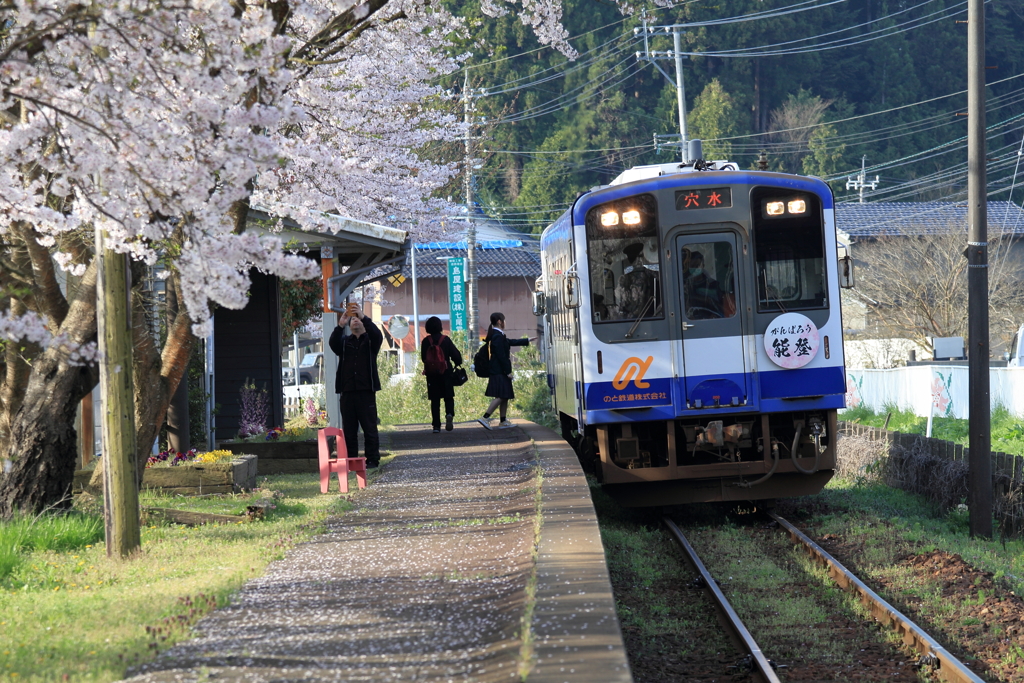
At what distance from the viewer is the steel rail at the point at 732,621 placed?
21.0 feet

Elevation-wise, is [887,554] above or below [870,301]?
below

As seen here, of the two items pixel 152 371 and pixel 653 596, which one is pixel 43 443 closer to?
pixel 152 371

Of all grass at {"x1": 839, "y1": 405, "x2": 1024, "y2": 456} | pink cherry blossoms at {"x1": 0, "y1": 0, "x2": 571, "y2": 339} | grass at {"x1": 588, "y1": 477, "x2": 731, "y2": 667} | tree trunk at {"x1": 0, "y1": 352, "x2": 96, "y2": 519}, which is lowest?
grass at {"x1": 588, "y1": 477, "x2": 731, "y2": 667}

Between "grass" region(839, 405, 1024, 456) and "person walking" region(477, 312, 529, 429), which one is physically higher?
"person walking" region(477, 312, 529, 429)

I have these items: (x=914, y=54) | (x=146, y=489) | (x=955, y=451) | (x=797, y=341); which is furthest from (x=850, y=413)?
(x=914, y=54)

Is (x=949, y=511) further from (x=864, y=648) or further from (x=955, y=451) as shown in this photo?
(x=864, y=648)

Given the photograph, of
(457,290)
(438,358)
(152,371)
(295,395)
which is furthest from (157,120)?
(457,290)

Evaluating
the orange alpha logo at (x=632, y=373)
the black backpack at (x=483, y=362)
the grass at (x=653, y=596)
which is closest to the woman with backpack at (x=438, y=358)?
the black backpack at (x=483, y=362)

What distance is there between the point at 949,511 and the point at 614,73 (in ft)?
130

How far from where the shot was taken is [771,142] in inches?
2005

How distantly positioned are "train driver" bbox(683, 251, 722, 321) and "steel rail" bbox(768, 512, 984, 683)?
7.41 feet

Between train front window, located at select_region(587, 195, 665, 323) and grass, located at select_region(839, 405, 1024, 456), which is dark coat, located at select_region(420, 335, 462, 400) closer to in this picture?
train front window, located at select_region(587, 195, 665, 323)

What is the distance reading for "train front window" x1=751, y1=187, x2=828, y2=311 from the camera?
1077 cm

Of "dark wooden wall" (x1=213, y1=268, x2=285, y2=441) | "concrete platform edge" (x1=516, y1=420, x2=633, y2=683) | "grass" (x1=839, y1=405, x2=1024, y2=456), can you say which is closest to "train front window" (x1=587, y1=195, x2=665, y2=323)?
"concrete platform edge" (x1=516, y1=420, x2=633, y2=683)
